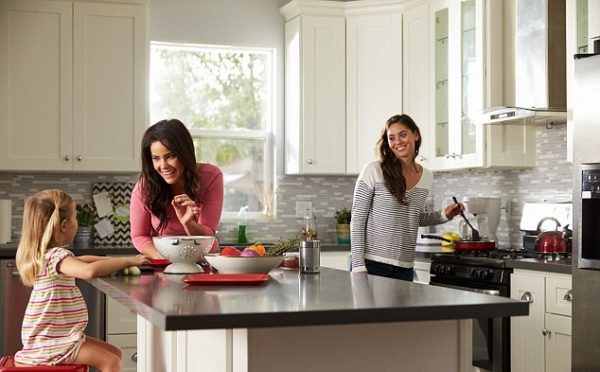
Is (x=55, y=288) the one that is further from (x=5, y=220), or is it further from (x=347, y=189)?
(x=347, y=189)

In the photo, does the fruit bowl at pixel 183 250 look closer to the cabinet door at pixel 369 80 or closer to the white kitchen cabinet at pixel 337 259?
the white kitchen cabinet at pixel 337 259

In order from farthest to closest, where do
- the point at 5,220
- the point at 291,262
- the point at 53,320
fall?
1. the point at 5,220
2. the point at 291,262
3. the point at 53,320

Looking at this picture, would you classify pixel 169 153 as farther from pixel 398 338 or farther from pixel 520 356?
pixel 520 356

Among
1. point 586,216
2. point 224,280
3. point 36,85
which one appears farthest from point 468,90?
point 224,280

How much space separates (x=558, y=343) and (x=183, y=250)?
198 centimetres

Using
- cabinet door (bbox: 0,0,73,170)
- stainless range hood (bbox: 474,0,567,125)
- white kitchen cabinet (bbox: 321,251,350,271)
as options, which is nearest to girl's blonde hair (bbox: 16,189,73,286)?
cabinet door (bbox: 0,0,73,170)

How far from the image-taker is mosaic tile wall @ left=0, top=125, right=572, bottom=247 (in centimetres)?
521

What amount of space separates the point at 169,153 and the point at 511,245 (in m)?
2.67

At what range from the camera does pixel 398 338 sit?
237cm

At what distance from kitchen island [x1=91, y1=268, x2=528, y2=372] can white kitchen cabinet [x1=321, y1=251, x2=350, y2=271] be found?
3276 mm

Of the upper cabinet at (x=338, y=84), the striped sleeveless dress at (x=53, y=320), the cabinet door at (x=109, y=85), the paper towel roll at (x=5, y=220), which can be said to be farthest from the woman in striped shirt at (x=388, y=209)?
the paper towel roll at (x=5, y=220)

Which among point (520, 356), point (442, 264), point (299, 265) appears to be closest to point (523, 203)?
point (442, 264)

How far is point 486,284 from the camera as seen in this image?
4652 mm

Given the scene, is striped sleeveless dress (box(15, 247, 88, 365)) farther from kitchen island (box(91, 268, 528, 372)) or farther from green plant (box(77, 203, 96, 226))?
green plant (box(77, 203, 96, 226))
